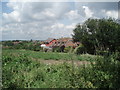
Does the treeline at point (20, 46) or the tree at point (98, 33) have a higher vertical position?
the tree at point (98, 33)

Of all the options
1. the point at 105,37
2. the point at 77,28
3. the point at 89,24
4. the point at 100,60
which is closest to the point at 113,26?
the point at 105,37

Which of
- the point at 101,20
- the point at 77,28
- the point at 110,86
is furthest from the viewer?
the point at 77,28

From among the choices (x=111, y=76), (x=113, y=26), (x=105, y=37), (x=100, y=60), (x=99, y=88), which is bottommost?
(x=99, y=88)

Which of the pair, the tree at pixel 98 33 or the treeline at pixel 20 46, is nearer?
the treeline at pixel 20 46

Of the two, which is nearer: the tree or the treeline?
the treeline

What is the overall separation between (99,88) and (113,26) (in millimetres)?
21569

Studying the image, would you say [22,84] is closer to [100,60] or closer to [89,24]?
[100,60]

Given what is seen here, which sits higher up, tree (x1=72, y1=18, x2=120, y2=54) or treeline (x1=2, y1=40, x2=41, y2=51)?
tree (x1=72, y1=18, x2=120, y2=54)

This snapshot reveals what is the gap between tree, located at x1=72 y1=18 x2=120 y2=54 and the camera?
23234mm

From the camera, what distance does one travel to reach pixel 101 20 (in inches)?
1024

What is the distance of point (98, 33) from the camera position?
2416cm

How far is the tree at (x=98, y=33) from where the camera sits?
2323cm

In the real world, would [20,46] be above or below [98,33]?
below

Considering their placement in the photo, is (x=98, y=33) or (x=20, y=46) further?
(x=98, y=33)
